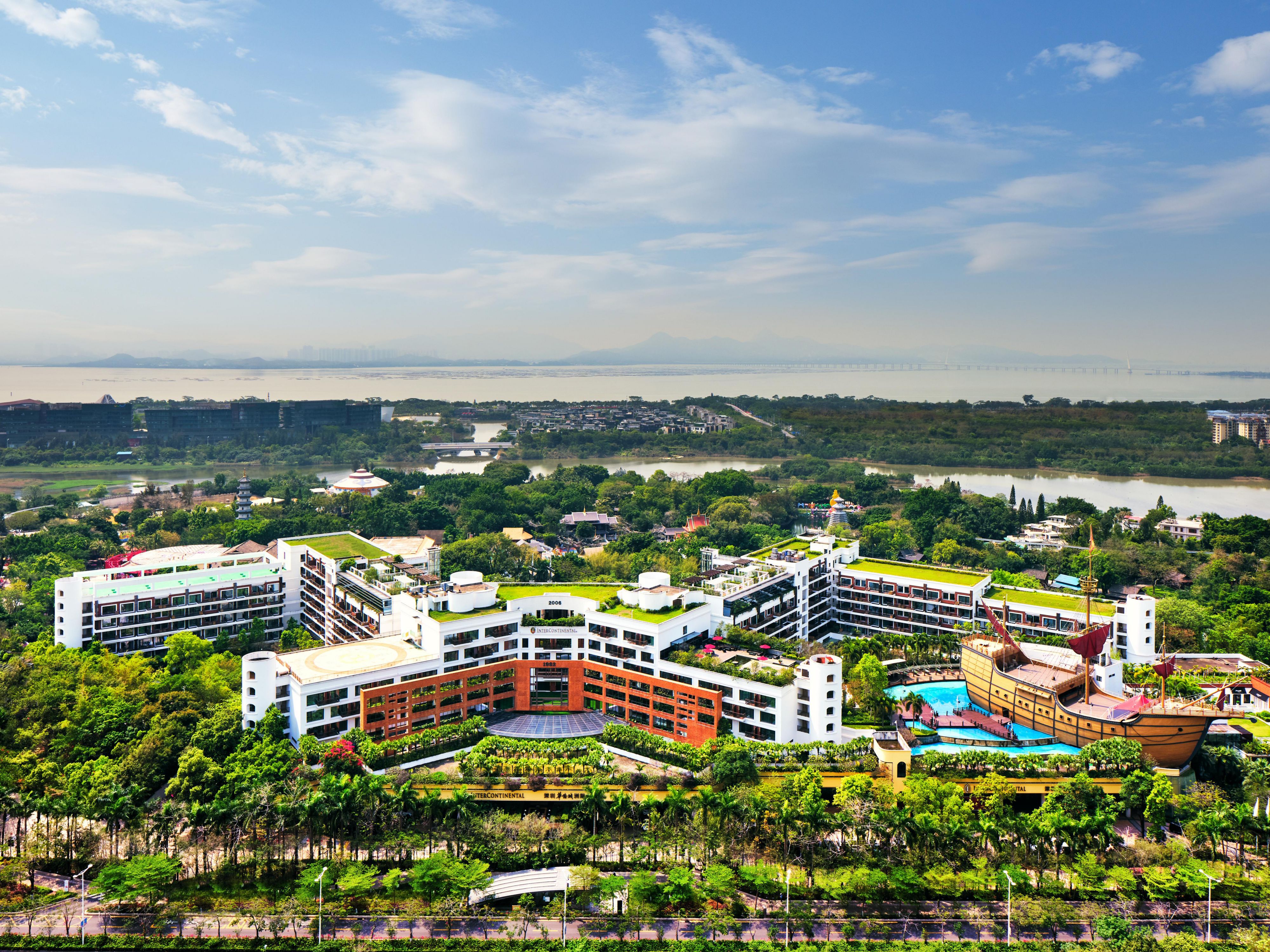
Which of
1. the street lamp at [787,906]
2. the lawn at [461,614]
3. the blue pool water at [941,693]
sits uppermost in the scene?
the lawn at [461,614]

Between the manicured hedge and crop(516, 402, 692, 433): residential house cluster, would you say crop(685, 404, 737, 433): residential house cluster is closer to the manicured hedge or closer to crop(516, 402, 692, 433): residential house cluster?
crop(516, 402, 692, 433): residential house cluster

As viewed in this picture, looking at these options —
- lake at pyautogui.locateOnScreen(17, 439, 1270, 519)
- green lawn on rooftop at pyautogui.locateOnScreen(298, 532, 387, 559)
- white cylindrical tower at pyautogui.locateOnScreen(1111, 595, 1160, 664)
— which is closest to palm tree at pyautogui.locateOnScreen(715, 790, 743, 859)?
white cylindrical tower at pyautogui.locateOnScreen(1111, 595, 1160, 664)

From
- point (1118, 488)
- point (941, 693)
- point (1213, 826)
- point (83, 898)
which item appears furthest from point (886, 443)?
point (83, 898)

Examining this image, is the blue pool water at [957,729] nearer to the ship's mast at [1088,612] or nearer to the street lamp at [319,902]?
the ship's mast at [1088,612]

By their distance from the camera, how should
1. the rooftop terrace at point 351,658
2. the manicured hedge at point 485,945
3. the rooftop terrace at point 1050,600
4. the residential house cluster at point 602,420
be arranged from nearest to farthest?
the manicured hedge at point 485,945, the rooftop terrace at point 351,658, the rooftop terrace at point 1050,600, the residential house cluster at point 602,420

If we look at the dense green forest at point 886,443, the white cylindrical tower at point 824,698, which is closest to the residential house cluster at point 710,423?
the dense green forest at point 886,443

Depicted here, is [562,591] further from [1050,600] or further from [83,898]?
[1050,600]

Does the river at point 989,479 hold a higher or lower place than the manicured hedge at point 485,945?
higher
